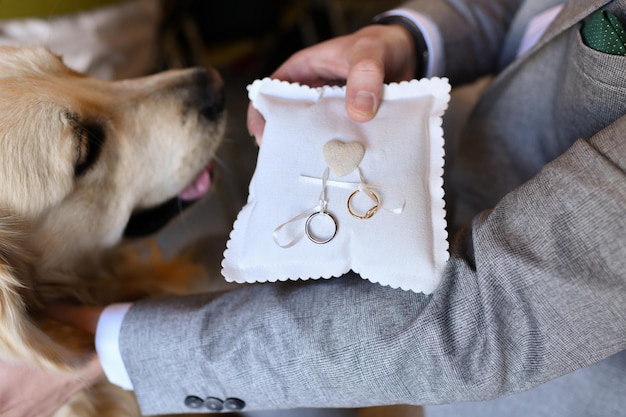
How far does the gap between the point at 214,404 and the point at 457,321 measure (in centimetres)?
36

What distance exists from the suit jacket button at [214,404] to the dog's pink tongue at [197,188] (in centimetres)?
46

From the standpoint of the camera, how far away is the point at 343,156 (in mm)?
617

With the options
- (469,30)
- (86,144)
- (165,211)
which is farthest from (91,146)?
(469,30)

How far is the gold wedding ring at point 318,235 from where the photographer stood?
58 centimetres

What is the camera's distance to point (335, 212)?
59 cm

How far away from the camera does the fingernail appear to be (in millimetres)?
658

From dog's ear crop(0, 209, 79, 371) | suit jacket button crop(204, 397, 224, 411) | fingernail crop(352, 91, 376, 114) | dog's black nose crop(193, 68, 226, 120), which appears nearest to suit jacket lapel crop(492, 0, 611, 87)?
fingernail crop(352, 91, 376, 114)

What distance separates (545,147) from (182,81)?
72 cm

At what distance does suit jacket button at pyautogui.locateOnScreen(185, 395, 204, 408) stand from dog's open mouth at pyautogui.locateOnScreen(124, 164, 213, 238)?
43cm

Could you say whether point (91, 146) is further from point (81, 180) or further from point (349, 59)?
point (349, 59)

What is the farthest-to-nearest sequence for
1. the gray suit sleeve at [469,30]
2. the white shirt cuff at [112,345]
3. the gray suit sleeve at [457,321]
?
the gray suit sleeve at [469,30] → the white shirt cuff at [112,345] → the gray suit sleeve at [457,321]

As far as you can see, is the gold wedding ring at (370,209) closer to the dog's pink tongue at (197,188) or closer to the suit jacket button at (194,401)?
the suit jacket button at (194,401)

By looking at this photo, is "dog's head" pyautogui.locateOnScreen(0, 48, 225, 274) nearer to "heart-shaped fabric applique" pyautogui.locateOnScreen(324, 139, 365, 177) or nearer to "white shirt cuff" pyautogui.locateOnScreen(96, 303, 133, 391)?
"white shirt cuff" pyautogui.locateOnScreen(96, 303, 133, 391)

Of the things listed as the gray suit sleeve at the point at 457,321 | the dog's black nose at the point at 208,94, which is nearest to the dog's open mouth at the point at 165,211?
the dog's black nose at the point at 208,94
